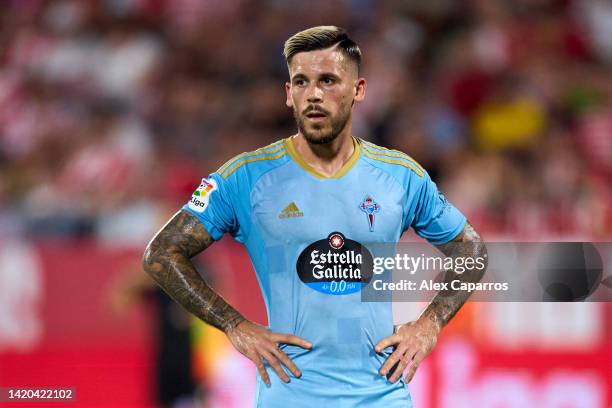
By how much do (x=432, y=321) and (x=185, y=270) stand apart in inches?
37.1

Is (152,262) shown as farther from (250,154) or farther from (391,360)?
(391,360)

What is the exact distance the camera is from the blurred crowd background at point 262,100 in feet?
28.0

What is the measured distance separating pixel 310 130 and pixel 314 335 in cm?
74

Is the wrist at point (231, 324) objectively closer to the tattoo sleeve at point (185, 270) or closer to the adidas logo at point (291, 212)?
the tattoo sleeve at point (185, 270)

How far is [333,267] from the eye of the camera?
12.2 feet

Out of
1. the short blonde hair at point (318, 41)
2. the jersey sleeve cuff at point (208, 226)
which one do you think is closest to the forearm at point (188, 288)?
the jersey sleeve cuff at point (208, 226)

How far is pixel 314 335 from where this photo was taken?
3717 millimetres

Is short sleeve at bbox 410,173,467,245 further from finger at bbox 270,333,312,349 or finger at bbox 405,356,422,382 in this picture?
finger at bbox 270,333,312,349

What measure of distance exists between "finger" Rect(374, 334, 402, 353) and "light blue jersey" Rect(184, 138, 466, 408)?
33 mm

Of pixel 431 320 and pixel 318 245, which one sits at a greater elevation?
pixel 318 245

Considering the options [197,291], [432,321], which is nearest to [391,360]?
[432,321]

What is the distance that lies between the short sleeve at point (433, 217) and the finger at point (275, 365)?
0.78m

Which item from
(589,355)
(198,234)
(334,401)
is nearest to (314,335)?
(334,401)

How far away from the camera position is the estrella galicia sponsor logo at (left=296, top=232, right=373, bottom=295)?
373cm
